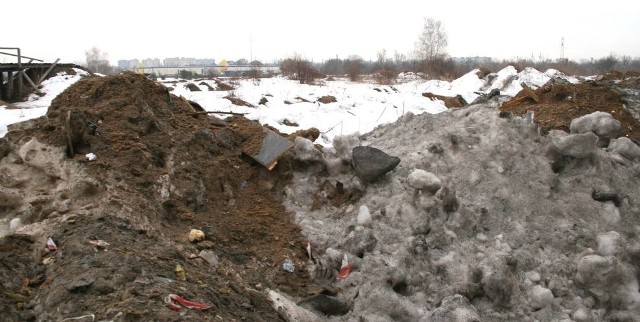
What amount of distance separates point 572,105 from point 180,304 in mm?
6102

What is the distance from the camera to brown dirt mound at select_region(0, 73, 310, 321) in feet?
8.02

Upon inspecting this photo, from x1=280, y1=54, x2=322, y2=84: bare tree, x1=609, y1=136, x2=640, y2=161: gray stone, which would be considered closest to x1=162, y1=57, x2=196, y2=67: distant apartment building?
x1=280, y1=54, x2=322, y2=84: bare tree

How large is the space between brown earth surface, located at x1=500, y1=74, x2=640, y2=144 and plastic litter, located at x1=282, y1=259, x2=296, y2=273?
391 cm

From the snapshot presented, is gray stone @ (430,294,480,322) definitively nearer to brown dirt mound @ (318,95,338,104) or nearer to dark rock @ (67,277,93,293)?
dark rock @ (67,277,93,293)

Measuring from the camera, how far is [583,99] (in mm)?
7012

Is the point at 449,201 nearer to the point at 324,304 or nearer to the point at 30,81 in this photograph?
the point at 324,304

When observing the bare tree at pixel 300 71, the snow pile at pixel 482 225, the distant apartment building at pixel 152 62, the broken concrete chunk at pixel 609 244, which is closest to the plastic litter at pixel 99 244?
the snow pile at pixel 482 225

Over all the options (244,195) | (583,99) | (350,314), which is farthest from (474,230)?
(583,99)

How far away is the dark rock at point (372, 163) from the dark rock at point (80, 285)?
2.59 m

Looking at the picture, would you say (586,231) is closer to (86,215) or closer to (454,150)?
A: (454,150)

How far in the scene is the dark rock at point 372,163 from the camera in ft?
14.6

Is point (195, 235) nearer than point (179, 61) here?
Yes

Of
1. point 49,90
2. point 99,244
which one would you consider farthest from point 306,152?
point 49,90

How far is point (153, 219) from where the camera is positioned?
138 inches
